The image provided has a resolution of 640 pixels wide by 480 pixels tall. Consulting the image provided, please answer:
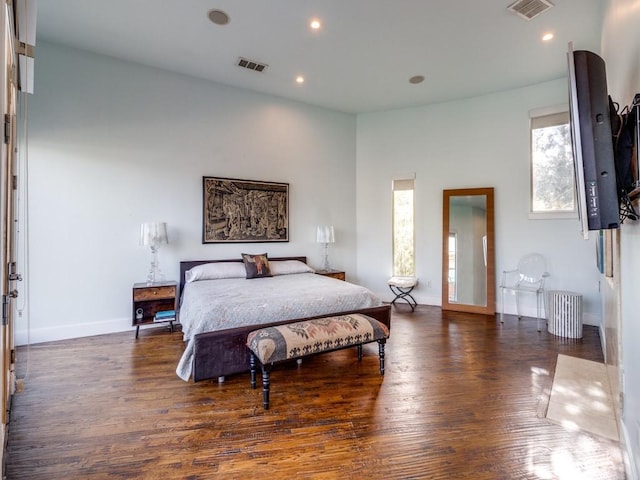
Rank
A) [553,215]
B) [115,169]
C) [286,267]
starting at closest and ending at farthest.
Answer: [115,169]
[553,215]
[286,267]

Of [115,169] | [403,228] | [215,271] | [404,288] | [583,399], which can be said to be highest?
[115,169]

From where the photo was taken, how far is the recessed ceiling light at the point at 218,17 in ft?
10.5

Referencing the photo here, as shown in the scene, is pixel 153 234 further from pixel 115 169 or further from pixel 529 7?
pixel 529 7

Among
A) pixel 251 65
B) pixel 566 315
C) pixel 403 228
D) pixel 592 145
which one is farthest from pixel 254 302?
pixel 566 315

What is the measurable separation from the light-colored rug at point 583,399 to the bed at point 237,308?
1.61m

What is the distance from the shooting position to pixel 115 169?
4.01 metres

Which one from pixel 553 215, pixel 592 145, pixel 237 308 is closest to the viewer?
pixel 592 145

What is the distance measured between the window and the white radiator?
1.28m

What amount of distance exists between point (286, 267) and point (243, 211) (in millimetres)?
1132

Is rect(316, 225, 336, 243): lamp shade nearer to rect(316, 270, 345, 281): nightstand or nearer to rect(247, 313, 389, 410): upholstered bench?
rect(316, 270, 345, 281): nightstand

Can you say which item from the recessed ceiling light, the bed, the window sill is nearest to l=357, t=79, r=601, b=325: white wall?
the window sill

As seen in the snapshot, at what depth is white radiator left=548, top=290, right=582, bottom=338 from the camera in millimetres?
3730

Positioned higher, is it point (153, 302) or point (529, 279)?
point (529, 279)

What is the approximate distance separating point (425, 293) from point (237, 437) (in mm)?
4316
